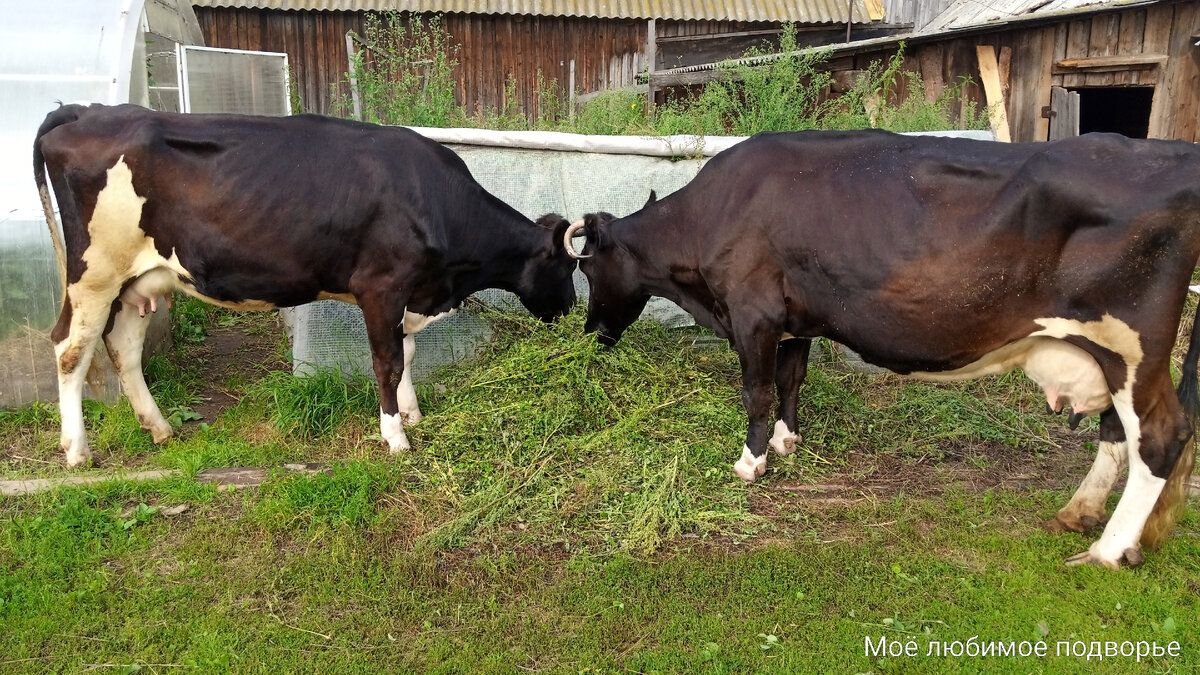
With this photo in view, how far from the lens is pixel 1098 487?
15.1ft

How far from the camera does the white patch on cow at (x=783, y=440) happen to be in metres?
5.63

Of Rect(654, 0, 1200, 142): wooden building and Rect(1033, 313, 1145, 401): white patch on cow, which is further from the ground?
Rect(654, 0, 1200, 142): wooden building

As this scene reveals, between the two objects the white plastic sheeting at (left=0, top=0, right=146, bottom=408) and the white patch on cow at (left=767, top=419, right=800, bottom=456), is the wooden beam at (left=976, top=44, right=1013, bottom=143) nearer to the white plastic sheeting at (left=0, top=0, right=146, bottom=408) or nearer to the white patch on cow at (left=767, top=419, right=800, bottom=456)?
the white patch on cow at (left=767, top=419, right=800, bottom=456)

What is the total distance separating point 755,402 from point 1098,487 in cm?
184

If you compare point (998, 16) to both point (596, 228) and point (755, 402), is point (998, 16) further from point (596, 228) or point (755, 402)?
point (755, 402)

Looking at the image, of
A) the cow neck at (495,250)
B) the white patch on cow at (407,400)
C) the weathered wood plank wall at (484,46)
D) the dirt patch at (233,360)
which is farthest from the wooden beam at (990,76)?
the dirt patch at (233,360)

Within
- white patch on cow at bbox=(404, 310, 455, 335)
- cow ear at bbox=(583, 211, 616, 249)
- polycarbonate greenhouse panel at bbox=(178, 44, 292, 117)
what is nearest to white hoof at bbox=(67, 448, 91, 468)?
white patch on cow at bbox=(404, 310, 455, 335)

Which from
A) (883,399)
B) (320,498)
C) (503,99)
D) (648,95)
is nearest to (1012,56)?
(648,95)

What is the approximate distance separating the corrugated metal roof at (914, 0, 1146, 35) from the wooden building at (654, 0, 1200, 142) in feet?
0.08

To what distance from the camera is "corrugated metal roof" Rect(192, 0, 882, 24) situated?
15102 millimetres

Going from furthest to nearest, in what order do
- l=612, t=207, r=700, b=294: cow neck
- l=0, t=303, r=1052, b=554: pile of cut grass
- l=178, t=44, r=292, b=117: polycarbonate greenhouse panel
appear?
l=178, t=44, r=292, b=117: polycarbonate greenhouse panel → l=612, t=207, r=700, b=294: cow neck → l=0, t=303, r=1052, b=554: pile of cut grass

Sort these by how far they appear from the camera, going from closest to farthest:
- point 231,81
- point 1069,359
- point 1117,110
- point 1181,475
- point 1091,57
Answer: point 1181,475, point 1069,359, point 231,81, point 1091,57, point 1117,110

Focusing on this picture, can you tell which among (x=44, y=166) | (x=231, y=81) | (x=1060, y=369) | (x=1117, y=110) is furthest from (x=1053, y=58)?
(x=44, y=166)

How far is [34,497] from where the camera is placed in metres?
4.93
